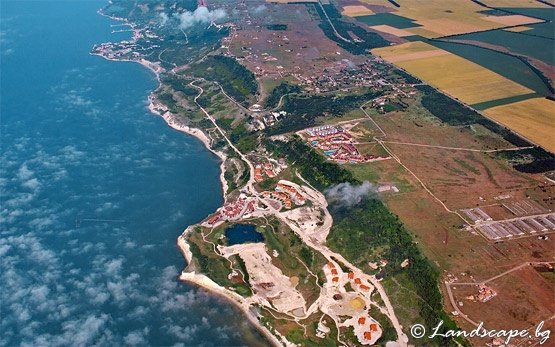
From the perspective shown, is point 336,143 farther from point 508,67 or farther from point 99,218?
point 508,67

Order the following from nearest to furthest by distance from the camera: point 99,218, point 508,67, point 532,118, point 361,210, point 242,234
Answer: point 242,234, point 361,210, point 99,218, point 532,118, point 508,67

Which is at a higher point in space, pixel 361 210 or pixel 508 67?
pixel 508 67

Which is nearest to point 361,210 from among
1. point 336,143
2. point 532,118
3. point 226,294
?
point 336,143

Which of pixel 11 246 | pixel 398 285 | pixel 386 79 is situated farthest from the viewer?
pixel 386 79

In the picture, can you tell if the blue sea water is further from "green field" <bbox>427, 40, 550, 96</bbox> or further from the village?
"green field" <bbox>427, 40, 550, 96</bbox>

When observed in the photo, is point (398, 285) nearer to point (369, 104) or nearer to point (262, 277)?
point (262, 277)

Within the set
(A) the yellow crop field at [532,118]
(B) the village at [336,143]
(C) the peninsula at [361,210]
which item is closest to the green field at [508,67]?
(A) the yellow crop field at [532,118]

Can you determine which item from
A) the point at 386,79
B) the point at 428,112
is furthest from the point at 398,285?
the point at 386,79
